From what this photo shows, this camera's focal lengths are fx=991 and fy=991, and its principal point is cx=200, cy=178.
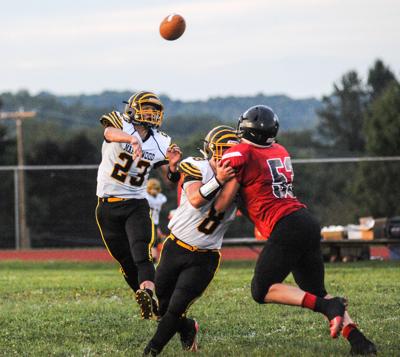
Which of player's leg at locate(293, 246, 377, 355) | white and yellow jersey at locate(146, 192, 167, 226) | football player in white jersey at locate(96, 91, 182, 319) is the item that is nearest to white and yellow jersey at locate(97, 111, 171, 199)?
football player in white jersey at locate(96, 91, 182, 319)

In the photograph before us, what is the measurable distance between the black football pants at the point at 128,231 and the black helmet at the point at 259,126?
1.96 m

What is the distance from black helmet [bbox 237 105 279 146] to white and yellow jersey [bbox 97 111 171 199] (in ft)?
6.47

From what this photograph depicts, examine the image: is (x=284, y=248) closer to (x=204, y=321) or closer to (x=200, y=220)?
(x=200, y=220)

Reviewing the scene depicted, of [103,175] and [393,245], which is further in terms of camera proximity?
[393,245]

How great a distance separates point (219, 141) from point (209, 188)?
1.50ft

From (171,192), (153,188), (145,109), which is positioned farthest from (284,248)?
(171,192)

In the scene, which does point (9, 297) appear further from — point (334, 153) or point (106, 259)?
point (334, 153)

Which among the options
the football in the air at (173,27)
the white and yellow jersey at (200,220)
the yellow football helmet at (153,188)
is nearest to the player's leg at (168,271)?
the white and yellow jersey at (200,220)

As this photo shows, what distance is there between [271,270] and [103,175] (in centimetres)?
264

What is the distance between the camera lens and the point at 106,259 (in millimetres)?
22172

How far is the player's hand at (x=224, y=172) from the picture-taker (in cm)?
661

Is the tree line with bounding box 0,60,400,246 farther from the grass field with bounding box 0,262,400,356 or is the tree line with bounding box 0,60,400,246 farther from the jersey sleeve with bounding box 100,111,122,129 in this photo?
the jersey sleeve with bounding box 100,111,122,129

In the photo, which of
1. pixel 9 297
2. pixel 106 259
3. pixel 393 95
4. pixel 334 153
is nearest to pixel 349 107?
pixel 334 153

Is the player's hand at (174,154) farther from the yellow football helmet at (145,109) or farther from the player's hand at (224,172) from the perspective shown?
the player's hand at (224,172)
